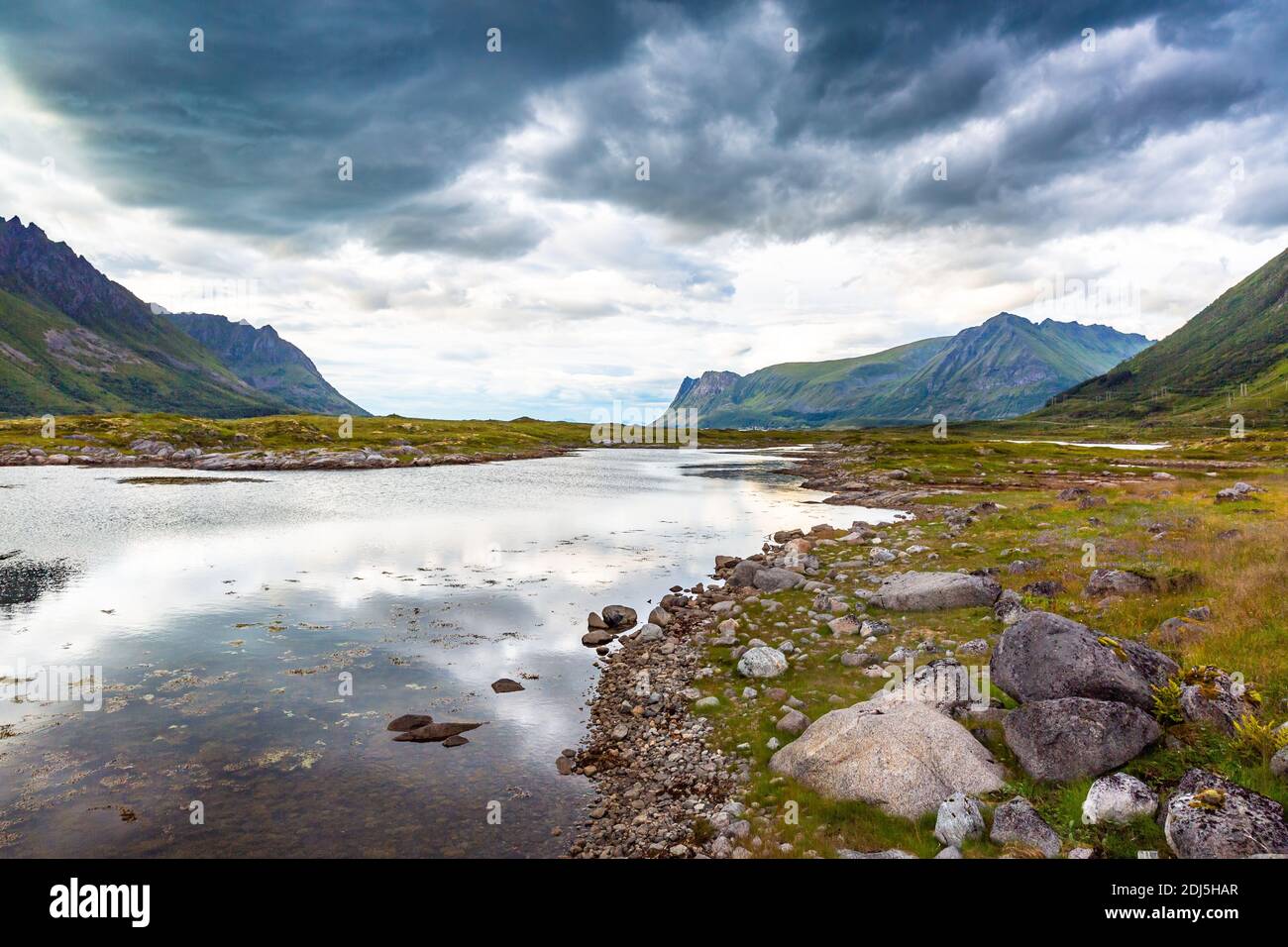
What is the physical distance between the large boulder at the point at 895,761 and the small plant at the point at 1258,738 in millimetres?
3978

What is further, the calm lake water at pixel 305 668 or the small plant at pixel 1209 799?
the calm lake water at pixel 305 668

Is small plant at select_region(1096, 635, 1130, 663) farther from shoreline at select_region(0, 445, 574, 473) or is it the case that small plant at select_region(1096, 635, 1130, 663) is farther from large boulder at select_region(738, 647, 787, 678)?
shoreline at select_region(0, 445, 574, 473)

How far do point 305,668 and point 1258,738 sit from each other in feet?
91.2

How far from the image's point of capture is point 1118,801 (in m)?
10.1

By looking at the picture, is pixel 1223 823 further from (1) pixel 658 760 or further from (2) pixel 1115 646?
(1) pixel 658 760

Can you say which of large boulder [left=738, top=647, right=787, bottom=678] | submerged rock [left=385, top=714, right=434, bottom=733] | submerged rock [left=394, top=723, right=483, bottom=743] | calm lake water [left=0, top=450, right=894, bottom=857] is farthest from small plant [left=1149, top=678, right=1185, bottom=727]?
submerged rock [left=385, top=714, right=434, bottom=733]

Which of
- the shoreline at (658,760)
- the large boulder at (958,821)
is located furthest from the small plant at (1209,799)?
the shoreline at (658,760)

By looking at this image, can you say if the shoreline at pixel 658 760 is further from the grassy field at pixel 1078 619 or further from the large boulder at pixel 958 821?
the large boulder at pixel 958 821

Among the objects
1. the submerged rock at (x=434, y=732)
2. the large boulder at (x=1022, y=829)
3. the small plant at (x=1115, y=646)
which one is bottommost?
the submerged rock at (x=434, y=732)

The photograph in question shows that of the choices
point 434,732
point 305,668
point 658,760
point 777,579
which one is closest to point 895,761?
point 658,760

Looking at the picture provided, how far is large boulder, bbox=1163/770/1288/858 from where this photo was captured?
8.36 metres

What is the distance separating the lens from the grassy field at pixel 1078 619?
1097 cm
